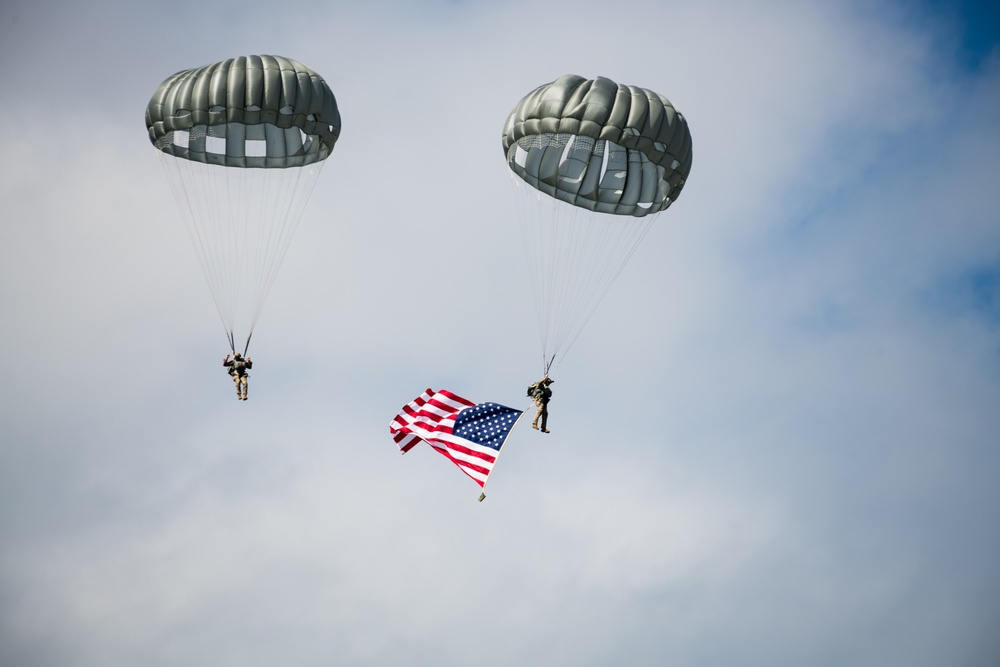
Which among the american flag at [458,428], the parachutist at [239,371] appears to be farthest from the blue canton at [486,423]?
the parachutist at [239,371]

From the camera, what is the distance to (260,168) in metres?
42.3

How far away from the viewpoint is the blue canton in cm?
4081

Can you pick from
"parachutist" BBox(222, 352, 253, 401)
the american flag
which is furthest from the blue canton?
"parachutist" BBox(222, 352, 253, 401)

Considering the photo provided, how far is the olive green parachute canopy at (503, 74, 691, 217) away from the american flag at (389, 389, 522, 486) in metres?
5.96

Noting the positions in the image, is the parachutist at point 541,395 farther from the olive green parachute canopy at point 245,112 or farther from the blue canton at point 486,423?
the olive green parachute canopy at point 245,112

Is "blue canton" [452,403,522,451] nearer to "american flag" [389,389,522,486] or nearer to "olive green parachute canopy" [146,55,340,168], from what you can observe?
"american flag" [389,389,522,486]

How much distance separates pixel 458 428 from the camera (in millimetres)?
41312

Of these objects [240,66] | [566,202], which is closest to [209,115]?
[240,66]

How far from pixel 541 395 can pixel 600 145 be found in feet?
21.2

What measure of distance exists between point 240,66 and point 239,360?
24.8 feet

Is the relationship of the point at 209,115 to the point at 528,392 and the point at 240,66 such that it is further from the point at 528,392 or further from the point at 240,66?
the point at 528,392

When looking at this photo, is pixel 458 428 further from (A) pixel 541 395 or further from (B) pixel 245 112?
(B) pixel 245 112

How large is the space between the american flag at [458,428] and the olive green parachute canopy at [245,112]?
7.41 m

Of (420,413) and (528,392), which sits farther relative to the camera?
(420,413)
